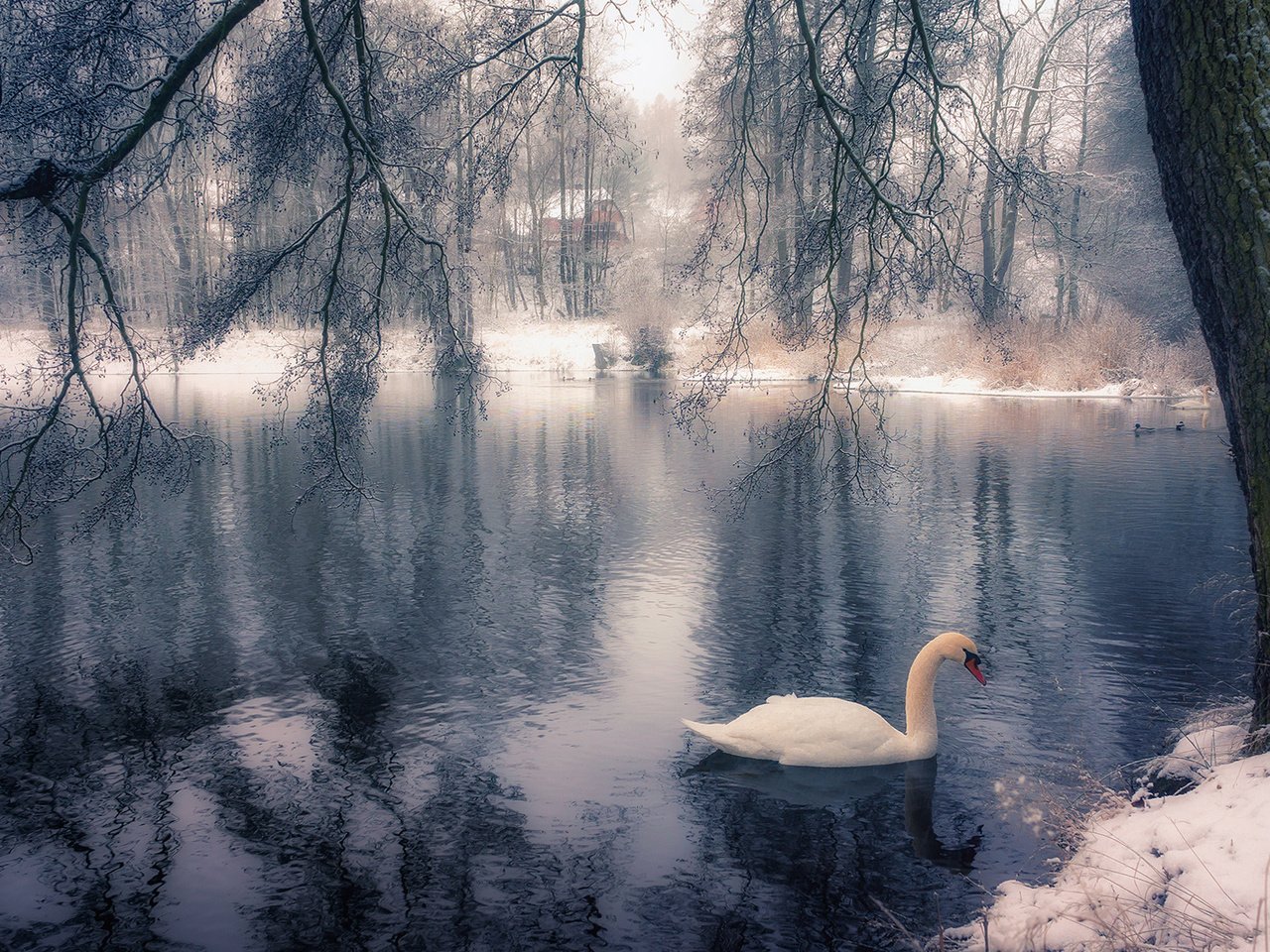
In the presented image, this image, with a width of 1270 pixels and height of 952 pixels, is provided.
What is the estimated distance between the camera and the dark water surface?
5176 mm

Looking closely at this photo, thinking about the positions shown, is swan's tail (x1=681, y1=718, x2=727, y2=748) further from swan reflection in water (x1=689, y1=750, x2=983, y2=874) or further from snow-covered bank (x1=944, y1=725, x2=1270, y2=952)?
snow-covered bank (x1=944, y1=725, x2=1270, y2=952)

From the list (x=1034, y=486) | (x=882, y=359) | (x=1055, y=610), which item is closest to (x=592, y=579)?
(x=1055, y=610)

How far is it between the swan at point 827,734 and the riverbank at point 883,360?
14053 mm

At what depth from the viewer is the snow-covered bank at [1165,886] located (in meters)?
3.54

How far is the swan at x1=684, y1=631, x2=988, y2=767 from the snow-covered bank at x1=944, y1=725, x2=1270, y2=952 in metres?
1.64

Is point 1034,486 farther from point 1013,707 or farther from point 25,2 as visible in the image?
point 25,2

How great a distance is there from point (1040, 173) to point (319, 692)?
20.5ft

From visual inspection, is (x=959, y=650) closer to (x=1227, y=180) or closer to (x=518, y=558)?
(x=1227, y=180)

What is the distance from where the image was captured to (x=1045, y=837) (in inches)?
219

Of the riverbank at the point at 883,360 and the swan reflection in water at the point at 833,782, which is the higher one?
the riverbank at the point at 883,360

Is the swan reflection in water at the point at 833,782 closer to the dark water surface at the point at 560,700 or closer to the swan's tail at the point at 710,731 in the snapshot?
the dark water surface at the point at 560,700

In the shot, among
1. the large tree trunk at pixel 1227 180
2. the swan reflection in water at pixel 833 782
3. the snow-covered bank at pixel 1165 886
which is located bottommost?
the swan reflection in water at pixel 833 782

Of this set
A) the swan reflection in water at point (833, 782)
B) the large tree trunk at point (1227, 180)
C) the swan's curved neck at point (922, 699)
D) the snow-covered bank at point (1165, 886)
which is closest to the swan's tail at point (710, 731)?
the swan reflection in water at point (833, 782)

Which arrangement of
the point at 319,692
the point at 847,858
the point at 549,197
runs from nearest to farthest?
1. the point at 847,858
2. the point at 319,692
3. the point at 549,197
